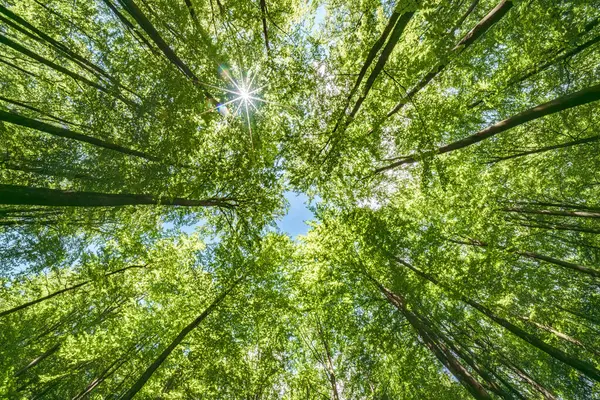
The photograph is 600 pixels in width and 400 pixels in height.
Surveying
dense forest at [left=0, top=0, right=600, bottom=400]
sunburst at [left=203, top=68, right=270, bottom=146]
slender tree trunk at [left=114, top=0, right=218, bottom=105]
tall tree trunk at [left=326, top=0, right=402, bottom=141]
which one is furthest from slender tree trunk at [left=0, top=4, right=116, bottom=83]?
tall tree trunk at [left=326, top=0, right=402, bottom=141]

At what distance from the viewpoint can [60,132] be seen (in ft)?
13.3

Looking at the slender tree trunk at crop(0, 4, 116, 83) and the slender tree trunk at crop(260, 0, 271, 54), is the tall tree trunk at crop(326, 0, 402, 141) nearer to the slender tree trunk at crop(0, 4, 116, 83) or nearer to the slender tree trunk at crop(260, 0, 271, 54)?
the slender tree trunk at crop(260, 0, 271, 54)

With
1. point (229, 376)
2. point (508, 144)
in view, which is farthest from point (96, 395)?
point (508, 144)

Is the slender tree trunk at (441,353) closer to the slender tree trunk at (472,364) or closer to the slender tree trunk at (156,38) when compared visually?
A: the slender tree trunk at (472,364)

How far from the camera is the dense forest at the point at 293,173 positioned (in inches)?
218

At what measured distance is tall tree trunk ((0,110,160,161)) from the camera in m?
3.20

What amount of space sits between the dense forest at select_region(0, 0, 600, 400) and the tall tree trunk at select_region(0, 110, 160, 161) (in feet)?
0.15

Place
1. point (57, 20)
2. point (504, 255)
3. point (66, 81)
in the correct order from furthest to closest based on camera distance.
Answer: point (504, 255) < point (66, 81) < point (57, 20)

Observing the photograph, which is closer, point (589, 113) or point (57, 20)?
point (57, 20)

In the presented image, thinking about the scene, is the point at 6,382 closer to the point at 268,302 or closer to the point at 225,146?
the point at 268,302

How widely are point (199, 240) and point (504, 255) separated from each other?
12391 mm

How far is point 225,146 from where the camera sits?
657cm

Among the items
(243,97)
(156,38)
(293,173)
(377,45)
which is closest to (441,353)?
(293,173)

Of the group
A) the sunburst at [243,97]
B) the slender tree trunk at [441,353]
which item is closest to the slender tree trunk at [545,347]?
the slender tree trunk at [441,353]
